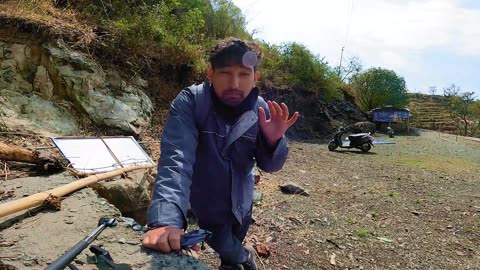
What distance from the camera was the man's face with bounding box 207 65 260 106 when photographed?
6.04 ft

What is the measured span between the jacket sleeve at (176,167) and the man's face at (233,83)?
16 centimetres

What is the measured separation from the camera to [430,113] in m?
34.5

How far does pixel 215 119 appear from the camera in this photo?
1887 millimetres

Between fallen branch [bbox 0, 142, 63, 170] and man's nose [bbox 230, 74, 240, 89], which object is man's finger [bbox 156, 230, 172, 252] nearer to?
man's nose [bbox 230, 74, 240, 89]

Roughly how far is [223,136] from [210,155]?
0.39ft

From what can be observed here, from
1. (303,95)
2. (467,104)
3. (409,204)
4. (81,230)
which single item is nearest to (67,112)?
(81,230)

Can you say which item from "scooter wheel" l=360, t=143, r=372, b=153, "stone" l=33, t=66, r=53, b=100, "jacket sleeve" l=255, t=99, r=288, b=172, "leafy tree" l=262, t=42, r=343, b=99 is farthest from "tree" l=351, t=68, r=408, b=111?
"jacket sleeve" l=255, t=99, r=288, b=172

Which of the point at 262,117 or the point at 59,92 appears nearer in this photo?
the point at 262,117

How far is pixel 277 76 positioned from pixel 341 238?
10.8 meters

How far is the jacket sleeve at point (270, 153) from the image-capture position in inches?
75.7

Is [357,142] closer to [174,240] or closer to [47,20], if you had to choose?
[47,20]

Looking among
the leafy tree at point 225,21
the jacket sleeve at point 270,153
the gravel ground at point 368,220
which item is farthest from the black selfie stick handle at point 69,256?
the leafy tree at point 225,21

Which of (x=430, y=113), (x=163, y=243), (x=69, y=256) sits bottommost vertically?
(x=69, y=256)

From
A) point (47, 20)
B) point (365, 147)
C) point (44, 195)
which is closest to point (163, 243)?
point (44, 195)
